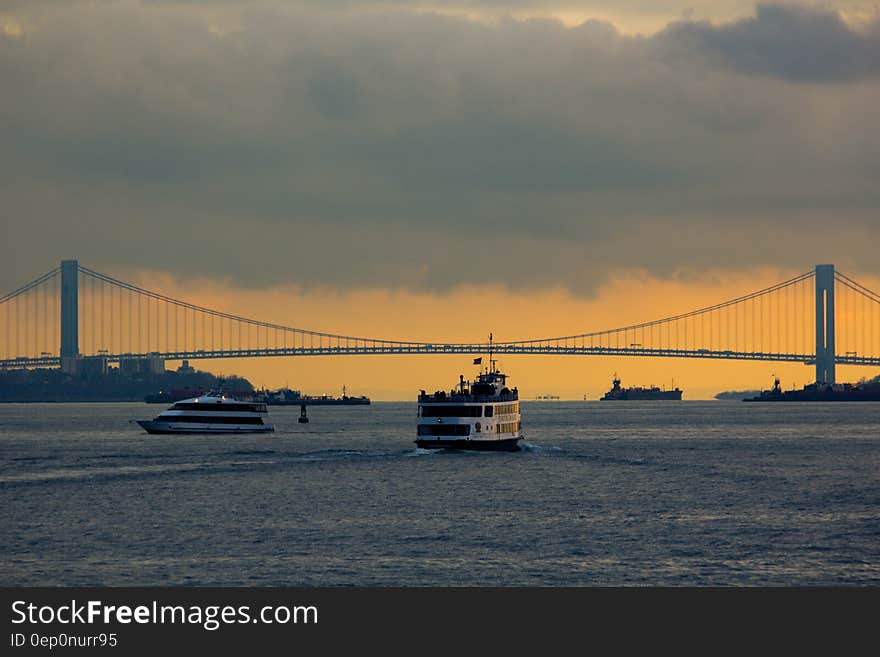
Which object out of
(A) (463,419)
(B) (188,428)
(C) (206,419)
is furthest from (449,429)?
(C) (206,419)

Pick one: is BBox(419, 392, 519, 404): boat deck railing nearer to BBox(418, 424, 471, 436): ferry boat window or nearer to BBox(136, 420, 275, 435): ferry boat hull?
BBox(418, 424, 471, 436): ferry boat window

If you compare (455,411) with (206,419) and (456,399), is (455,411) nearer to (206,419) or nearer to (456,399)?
(456,399)

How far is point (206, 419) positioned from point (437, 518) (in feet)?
265

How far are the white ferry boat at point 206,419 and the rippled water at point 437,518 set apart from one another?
31.0m

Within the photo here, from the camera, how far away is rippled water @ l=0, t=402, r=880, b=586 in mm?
45094

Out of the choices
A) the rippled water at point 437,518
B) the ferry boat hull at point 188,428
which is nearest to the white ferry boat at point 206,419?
the ferry boat hull at point 188,428

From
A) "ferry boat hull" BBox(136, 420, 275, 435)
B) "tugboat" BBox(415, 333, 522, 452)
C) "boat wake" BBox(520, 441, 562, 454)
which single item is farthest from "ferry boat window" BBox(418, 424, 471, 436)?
"ferry boat hull" BBox(136, 420, 275, 435)

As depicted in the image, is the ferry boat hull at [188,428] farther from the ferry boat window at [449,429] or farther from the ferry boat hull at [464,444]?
the ferry boat window at [449,429]

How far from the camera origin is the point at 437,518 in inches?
2288

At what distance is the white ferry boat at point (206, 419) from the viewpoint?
135 m

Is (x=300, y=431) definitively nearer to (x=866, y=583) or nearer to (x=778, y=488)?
(x=778, y=488)

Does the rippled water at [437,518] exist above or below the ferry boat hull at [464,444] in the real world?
below
